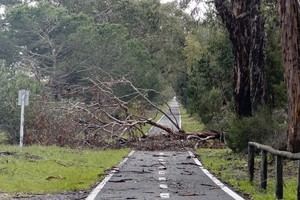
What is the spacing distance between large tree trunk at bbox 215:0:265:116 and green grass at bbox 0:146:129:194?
5759mm

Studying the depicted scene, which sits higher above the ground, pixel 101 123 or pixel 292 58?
pixel 292 58

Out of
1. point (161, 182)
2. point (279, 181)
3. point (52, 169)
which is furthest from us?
point (52, 169)

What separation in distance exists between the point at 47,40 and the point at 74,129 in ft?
73.7

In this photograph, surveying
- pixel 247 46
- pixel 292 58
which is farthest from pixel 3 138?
pixel 292 58

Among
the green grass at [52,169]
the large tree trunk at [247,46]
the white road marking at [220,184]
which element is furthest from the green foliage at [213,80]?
the white road marking at [220,184]

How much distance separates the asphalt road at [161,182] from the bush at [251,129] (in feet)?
6.82

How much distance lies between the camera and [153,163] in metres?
23.5

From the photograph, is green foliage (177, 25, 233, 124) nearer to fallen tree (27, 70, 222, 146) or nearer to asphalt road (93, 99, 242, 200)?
fallen tree (27, 70, 222, 146)

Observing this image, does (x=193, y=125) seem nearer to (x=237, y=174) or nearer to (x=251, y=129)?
A: (x=251, y=129)

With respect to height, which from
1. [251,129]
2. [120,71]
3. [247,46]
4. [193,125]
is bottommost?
[193,125]

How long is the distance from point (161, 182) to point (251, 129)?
347 inches

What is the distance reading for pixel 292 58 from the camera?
1809 cm

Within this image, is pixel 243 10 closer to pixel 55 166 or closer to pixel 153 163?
pixel 153 163

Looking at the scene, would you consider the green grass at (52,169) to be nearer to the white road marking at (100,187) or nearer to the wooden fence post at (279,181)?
the white road marking at (100,187)
